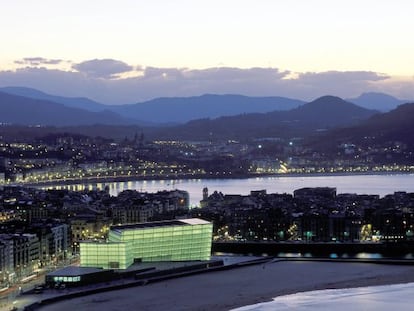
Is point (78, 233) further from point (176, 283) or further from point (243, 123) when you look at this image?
point (243, 123)

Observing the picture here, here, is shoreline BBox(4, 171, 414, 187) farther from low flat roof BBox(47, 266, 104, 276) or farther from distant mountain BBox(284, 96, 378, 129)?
distant mountain BBox(284, 96, 378, 129)

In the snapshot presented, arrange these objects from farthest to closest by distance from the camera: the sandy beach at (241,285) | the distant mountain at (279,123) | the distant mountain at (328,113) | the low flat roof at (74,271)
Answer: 1. the distant mountain at (328,113)
2. the distant mountain at (279,123)
3. the low flat roof at (74,271)
4. the sandy beach at (241,285)

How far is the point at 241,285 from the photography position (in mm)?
16516

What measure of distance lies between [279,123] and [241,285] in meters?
98.2

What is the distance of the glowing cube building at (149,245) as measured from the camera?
17578 millimetres

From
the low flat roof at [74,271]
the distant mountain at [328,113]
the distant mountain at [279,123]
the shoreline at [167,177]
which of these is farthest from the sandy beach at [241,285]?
the distant mountain at [328,113]

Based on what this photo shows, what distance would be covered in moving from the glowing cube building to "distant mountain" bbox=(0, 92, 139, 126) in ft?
381

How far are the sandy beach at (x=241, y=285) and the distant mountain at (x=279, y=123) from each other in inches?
3227

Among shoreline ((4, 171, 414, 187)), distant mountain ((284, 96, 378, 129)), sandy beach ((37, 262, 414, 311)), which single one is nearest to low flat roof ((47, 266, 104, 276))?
sandy beach ((37, 262, 414, 311))

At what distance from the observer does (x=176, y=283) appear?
16891 mm

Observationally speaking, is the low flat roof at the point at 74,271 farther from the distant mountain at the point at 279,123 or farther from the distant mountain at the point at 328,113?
the distant mountain at the point at 328,113

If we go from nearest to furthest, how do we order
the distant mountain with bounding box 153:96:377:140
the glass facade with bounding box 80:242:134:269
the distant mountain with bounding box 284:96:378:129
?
1. the glass facade with bounding box 80:242:134:269
2. the distant mountain with bounding box 153:96:377:140
3. the distant mountain with bounding box 284:96:378:129

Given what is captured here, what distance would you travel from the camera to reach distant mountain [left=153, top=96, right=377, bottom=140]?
4134 inches

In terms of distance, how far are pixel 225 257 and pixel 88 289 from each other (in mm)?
4968
